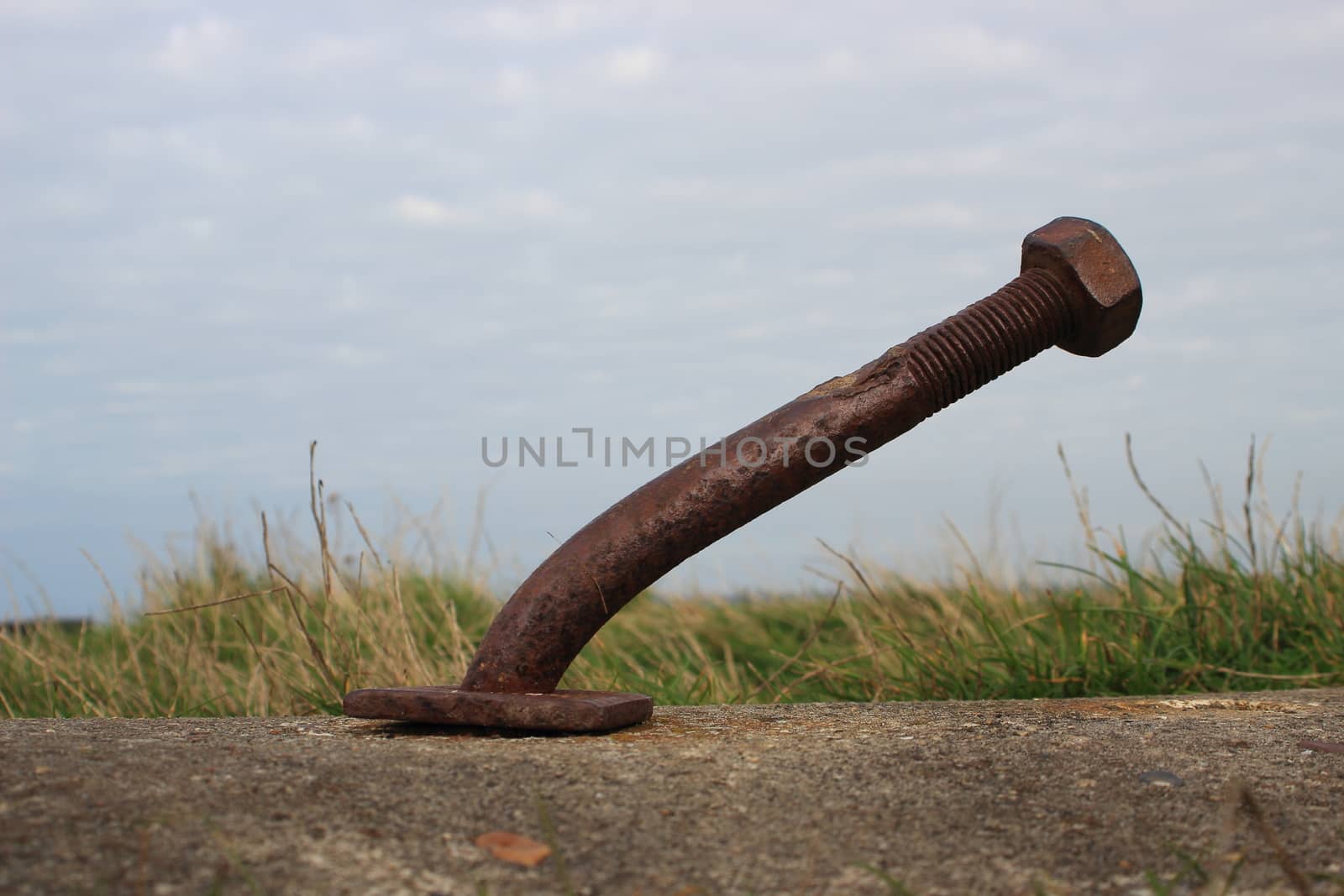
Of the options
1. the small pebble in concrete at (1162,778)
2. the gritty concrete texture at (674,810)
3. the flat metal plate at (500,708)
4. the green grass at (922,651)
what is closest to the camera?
the gritty concrete texture at (674,810)

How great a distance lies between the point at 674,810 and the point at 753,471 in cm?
87

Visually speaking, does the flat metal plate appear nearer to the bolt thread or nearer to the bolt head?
the bolt thread

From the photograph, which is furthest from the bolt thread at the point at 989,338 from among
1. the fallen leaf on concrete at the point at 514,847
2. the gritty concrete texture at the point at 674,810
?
the fallen leaf on concrete at the point at 514,847

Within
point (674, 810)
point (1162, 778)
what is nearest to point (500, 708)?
point (674, 810)

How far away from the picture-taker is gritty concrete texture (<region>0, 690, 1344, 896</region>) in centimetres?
146

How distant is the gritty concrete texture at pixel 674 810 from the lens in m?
1.46

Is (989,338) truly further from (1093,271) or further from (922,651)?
(922,651)

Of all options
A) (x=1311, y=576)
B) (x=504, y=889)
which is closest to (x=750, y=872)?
(x=504, y=889)

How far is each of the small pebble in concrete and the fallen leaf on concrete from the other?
103 cm

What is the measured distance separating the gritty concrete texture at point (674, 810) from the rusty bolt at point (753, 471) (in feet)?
0.76

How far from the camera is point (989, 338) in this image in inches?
95.5

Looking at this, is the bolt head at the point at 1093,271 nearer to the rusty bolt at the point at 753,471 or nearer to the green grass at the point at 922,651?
the rusty bolt at the point at 753,471

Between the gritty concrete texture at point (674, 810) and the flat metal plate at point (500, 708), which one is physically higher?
A: the flat metal plate at point (500, 708)

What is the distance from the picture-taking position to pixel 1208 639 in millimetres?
3979
